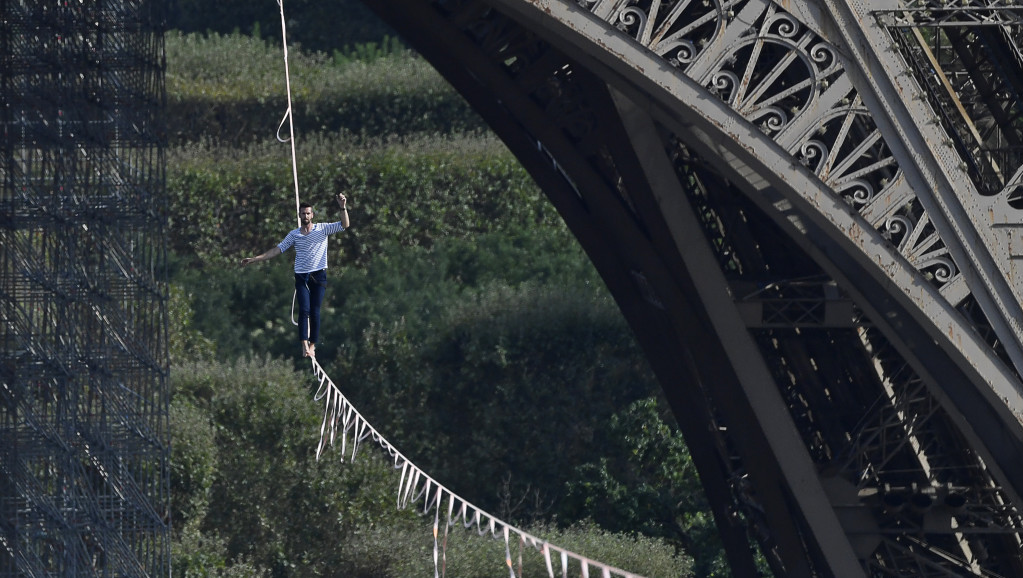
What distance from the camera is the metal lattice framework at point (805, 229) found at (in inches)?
366

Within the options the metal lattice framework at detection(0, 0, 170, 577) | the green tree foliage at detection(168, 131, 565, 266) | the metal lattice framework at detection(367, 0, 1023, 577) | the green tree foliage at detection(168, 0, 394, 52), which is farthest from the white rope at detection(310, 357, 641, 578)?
the green tree foliage at detection(168, 0, 394, 52)

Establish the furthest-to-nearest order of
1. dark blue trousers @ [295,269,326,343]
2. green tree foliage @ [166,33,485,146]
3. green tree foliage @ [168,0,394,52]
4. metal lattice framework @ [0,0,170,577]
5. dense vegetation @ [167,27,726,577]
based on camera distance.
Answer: green tree foliage @ [168,0,394,52]
green tree foliage @ [166,33,485,146]
dense vegetation @ [167,27,726,577]
metal lattice framework @ [0,0,170,577]
dark blue trousers @ [295,269,326,343]

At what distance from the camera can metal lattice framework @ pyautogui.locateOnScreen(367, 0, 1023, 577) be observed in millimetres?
9297

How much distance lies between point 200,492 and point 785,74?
641 inches

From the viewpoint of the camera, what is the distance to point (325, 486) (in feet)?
85.8

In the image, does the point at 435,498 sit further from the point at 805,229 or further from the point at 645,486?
the point at 805,229

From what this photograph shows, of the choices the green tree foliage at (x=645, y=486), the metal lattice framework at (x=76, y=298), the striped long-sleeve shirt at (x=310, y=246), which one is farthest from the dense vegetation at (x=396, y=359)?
the striped long-sleeve shirt at (x=310, y=246)

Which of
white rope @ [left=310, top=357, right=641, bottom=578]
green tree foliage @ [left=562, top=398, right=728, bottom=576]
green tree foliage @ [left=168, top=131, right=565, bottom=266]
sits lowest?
white rope @ [left=310, top=357, right=641, bottom=578]

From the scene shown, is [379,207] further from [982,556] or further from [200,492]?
[982,556]

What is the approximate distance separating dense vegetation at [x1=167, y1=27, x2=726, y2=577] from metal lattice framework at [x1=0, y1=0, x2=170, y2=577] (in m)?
3.00

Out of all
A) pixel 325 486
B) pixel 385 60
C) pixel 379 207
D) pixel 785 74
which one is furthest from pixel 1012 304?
pixel 385 60

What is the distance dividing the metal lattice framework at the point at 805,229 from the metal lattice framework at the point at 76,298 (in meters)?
8.84

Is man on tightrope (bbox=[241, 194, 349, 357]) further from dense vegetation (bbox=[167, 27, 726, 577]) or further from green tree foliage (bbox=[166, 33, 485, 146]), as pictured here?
green tree foliage (bbox=[166, 33, 485, 146])

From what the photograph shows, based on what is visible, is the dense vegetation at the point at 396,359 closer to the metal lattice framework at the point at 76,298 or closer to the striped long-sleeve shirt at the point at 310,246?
the metal lattice framework at the point at 76,298
